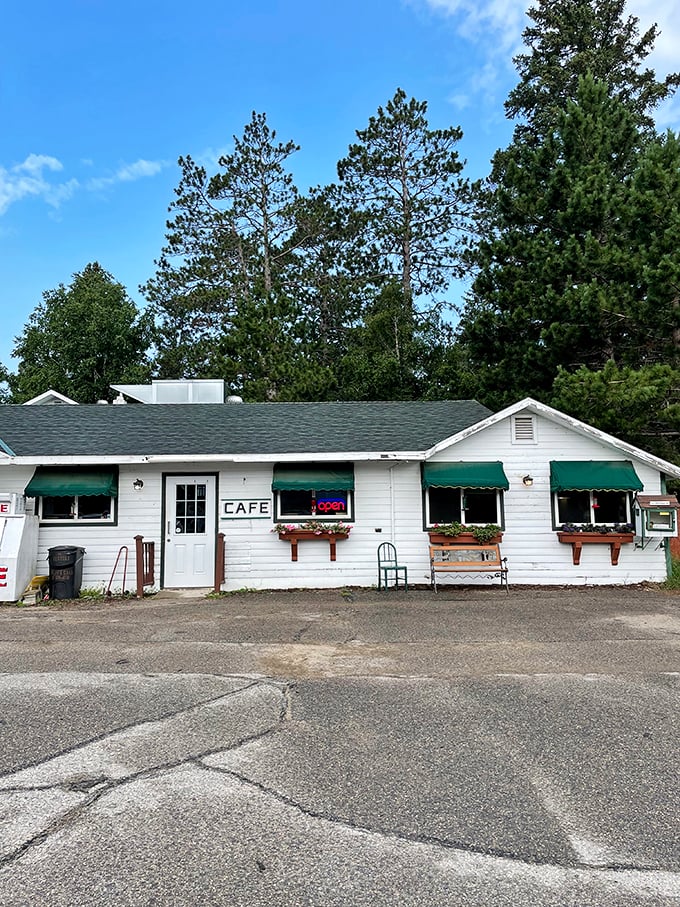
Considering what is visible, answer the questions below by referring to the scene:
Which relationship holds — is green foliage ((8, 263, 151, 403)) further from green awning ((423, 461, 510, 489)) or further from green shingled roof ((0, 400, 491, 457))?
green awning ((423, 461, 510, 489))

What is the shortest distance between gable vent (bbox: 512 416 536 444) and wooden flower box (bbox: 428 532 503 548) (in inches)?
71.4

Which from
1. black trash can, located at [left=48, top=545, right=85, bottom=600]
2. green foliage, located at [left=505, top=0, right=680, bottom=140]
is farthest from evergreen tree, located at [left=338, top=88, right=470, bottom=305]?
black trash can, located at [left=48, top=545, right=85, bottom=600]

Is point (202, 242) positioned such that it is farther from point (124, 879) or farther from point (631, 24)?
point (124, 879)

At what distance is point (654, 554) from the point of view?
1102 cm

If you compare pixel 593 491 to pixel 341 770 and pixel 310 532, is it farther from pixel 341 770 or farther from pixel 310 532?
pixel 341 770

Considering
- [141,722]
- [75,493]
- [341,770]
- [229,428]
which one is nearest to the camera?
[341,770]

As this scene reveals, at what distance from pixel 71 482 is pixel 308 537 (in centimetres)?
435

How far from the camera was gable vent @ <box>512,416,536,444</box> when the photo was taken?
11.1m

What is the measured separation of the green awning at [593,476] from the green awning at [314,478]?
3.72 meters

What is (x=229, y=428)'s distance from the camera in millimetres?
12172

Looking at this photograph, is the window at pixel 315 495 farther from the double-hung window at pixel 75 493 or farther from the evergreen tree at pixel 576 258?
the evergreen tree at pixel 576 258

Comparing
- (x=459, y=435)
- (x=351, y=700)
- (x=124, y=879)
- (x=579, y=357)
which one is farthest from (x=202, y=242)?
(x=124, y=879)

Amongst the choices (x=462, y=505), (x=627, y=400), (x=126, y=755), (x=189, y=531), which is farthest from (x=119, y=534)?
(x=627, y=400)

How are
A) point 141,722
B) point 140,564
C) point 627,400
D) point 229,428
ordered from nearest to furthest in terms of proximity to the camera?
point 141,722
point 140,564
point 627,400
point 229,428
